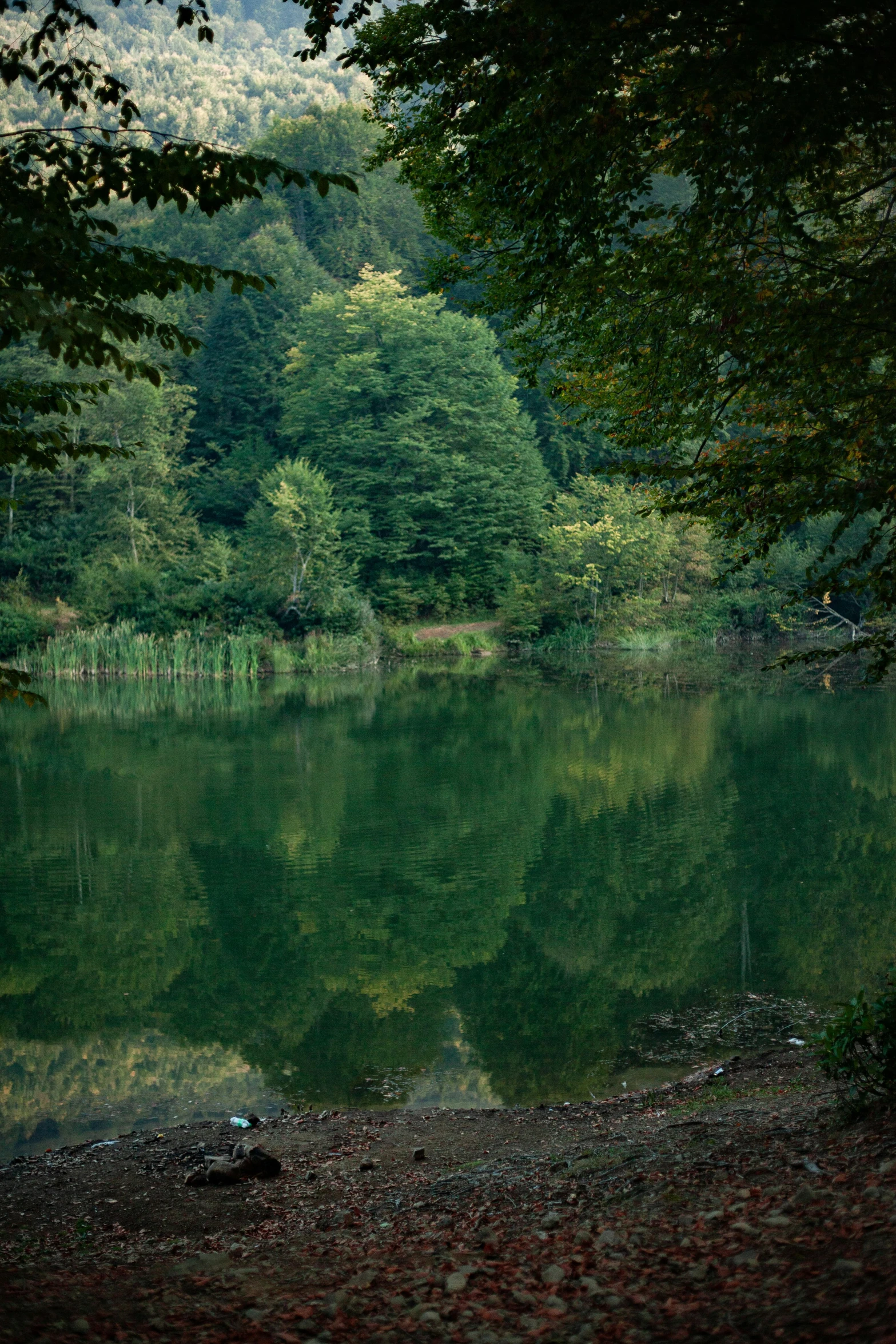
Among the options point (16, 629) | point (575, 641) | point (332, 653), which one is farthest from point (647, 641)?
point (16, 629)

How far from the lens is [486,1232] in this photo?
384 centimetres

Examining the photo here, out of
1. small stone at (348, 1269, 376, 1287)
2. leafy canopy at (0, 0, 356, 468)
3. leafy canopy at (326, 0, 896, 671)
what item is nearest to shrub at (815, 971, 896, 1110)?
small stone at (348, 1269, 376, 1287)

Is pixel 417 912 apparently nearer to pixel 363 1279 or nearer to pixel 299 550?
pixel 363 1279

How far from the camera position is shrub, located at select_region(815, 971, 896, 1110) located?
13.4 ft

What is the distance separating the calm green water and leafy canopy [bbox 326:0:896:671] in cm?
359

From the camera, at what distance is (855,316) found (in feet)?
18.8

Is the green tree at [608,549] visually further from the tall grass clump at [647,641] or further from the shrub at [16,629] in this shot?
the shrub at [16,629]

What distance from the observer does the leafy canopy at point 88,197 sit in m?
3.72

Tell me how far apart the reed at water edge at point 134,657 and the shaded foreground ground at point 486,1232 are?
91.3ft

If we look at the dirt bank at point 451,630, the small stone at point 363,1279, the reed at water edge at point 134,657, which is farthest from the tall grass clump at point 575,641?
the small stone at point 363,1279

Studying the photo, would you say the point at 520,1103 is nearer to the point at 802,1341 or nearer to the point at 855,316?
the point at 802,1341

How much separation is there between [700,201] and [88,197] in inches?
135

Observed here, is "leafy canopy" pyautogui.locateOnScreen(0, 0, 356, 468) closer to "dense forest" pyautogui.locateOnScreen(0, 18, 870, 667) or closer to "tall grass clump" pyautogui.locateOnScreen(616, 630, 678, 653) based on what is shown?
"dense forest" pyautogui.locateOnScreen(0, 18, 870, 667)

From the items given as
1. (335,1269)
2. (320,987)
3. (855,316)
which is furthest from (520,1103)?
(855,316)
